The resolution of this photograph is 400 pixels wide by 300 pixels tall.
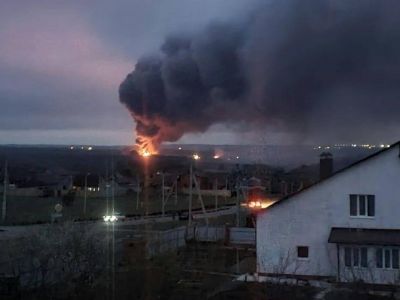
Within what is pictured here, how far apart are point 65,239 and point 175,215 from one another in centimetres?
3758

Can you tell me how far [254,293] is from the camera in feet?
59.2

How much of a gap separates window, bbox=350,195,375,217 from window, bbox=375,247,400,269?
82.0 inches

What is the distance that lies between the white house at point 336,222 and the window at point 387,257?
4 centimetres

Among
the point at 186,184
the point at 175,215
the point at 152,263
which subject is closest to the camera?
the point at 152,263

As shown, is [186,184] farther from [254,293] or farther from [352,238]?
[254,293]

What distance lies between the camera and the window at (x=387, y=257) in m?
25.0

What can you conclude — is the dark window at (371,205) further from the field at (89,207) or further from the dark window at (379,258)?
the field at (89,207)

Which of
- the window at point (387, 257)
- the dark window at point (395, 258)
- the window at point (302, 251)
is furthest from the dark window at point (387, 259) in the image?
the window at point (302, 251)

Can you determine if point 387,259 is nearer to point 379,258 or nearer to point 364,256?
point 379,258

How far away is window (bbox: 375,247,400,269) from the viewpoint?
82.0ft

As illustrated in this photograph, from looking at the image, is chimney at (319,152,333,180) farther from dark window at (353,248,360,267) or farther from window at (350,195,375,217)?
dark window at (353,248,360,267)

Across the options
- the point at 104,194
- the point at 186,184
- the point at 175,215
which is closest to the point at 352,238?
the point at 175,215

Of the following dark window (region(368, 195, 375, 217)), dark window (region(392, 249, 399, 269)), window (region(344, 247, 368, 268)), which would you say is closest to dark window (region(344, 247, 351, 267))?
window (region(344, 247, 368, 268))

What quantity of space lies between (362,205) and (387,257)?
2.82m
